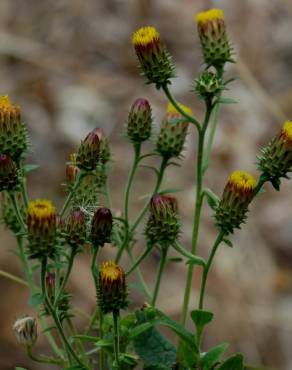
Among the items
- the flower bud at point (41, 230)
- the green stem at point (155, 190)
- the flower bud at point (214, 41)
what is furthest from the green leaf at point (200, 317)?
the flower bud at point (214, 41)

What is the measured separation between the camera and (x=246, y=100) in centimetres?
787

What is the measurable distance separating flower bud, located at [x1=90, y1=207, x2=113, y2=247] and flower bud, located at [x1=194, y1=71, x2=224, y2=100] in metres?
0.48

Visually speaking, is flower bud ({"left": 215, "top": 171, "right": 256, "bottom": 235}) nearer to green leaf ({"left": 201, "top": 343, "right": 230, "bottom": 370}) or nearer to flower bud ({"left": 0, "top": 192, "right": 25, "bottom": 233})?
green leaf ({"left": 201, "top": 343, "right": 230, "bottom": 370})

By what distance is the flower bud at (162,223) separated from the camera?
94.7 inches

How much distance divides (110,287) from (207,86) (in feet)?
2.22

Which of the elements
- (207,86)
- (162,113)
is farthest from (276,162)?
(162,113)

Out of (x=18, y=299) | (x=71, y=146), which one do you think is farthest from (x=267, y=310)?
(x=71, y=146)

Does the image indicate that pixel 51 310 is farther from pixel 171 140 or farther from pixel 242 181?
pixel 171 140

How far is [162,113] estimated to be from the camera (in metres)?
7.49

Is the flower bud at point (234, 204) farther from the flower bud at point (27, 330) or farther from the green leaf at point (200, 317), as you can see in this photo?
the flower bud at point (27, 330)

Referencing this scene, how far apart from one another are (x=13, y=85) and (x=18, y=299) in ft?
7.79

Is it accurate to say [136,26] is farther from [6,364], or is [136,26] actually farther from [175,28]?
[6,364]

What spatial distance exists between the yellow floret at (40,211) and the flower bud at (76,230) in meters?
0.10

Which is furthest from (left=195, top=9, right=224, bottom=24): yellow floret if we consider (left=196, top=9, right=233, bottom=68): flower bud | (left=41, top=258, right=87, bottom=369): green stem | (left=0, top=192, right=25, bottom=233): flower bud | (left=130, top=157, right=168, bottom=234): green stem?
(left=41, top=258, right=87, bottom=369): green stem
